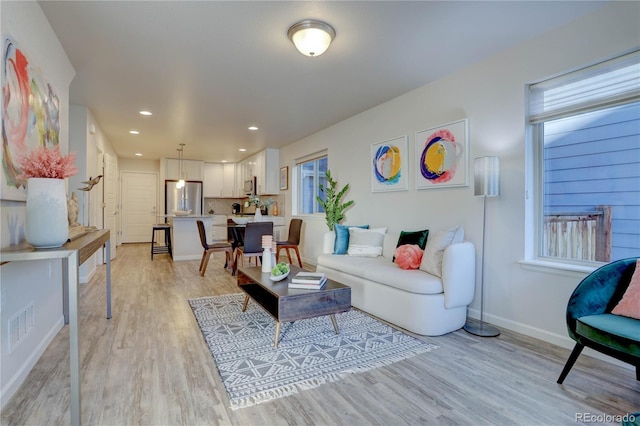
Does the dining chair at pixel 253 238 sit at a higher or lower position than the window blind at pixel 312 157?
lower

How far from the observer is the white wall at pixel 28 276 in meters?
1.78

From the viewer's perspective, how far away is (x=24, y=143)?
202 centimetres

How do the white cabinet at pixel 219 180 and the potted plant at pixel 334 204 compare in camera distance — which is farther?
the white cabinet at pixel 219 180

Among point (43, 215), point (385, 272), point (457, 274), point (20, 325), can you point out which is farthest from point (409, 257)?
point (20, 325)

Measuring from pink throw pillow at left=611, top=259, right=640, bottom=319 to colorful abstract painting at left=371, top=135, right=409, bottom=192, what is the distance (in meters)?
2.27

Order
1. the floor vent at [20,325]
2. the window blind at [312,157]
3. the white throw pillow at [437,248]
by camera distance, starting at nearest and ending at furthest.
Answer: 1. the floor vent at [20,325]
2. the white throw pillow at [437,248]
3. the window blind at [312,157]

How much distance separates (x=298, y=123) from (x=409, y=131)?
2.07 meters

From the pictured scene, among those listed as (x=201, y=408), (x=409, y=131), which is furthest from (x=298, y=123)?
(x=201, y=408)

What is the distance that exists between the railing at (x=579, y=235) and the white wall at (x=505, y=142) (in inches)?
9.0

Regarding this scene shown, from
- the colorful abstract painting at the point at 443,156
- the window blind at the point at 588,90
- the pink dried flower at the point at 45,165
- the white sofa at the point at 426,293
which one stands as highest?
the window blind at the point at 588,90

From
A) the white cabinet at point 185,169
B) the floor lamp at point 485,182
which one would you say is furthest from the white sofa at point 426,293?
the white cabinet at point 185,169

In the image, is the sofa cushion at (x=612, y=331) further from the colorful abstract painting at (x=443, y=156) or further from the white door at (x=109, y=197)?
the white door at (x=109, y=197)

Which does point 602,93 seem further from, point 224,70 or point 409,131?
point 224,70

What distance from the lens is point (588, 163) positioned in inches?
100.0
